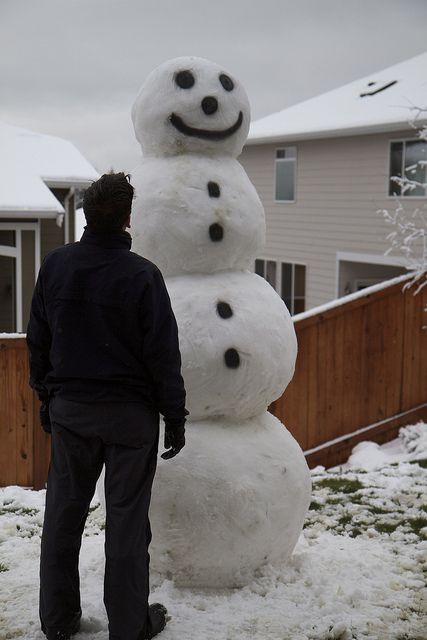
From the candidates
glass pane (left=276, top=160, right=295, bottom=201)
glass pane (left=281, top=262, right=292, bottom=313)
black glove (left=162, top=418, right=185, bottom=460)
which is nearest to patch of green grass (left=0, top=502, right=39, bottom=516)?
black glove (left=162, top=418, right=185, bottom=460)

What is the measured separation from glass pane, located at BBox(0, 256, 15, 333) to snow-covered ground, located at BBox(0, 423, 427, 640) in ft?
19.5

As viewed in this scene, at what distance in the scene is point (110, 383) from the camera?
2.84m

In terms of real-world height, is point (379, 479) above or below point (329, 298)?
below

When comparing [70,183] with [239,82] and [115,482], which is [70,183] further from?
[115,482]

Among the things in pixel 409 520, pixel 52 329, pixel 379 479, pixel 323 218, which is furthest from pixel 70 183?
pixel 52 329

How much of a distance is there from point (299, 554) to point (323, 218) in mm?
11871

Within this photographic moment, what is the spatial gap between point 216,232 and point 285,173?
43.6 ft

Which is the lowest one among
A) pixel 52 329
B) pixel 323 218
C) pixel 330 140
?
pixel 52 329

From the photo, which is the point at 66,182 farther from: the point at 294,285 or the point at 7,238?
the point at 294,285

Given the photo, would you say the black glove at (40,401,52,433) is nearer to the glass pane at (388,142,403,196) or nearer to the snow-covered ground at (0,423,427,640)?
the snow-covered ground at (0,423,427,640)

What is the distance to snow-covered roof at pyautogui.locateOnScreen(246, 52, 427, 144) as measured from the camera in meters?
13.6

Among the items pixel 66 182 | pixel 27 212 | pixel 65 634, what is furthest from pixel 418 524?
→ pixel 66 182

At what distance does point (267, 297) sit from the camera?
12.9ft

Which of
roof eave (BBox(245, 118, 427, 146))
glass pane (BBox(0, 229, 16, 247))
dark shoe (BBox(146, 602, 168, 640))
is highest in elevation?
roof eave (BBox(245, 118, 427, 146))
